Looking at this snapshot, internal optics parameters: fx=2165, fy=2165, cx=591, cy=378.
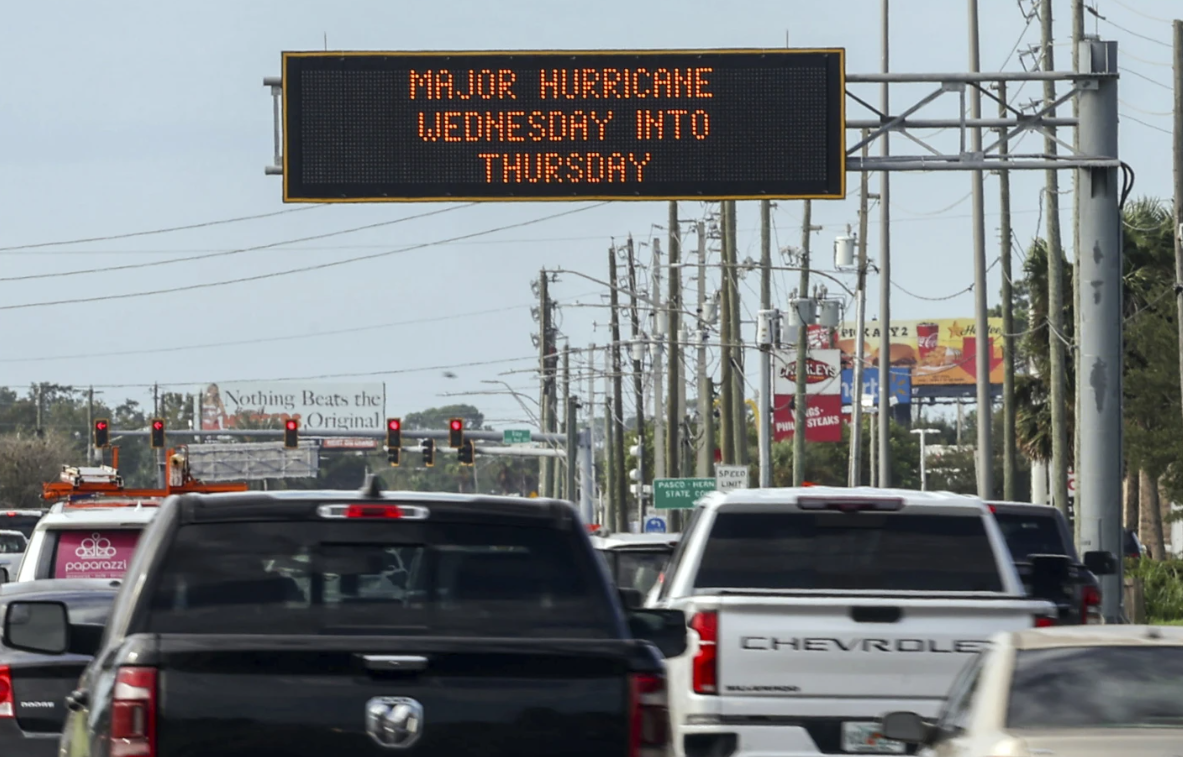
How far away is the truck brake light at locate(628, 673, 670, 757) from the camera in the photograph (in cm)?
634

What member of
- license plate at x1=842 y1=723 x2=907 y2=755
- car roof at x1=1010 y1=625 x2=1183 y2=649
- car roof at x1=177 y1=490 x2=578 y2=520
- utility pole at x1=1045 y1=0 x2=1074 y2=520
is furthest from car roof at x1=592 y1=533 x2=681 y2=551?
utility pole at x1=1045 y1=0 x2=1074 y2=520

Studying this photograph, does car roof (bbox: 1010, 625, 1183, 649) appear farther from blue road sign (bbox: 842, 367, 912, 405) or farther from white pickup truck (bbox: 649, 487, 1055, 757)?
blue road sign (bbox: 842, 367, 912, 405)

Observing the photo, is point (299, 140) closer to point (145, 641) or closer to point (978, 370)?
point (145, 641)

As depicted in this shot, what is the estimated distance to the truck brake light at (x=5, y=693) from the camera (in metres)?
10.6

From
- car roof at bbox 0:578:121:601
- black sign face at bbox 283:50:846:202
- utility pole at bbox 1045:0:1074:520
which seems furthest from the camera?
utility pole at bbox 1045:0:1074:520

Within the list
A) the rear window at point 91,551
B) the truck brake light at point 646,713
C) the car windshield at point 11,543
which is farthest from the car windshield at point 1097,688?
the car windshield at point 11,543

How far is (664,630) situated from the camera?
7.86 m

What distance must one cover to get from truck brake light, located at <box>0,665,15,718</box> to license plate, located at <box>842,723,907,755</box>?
13.4ft

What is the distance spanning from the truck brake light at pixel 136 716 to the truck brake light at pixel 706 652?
5005 millimetres

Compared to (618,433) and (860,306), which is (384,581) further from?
(618,433)

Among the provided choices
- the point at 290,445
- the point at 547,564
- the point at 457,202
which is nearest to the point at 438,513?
the point at 547,564

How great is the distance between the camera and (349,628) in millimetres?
6664

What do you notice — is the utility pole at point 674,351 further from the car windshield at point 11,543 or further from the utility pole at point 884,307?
the car windshield at point 11,543

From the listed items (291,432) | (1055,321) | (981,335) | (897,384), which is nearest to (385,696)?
(1055,321)
